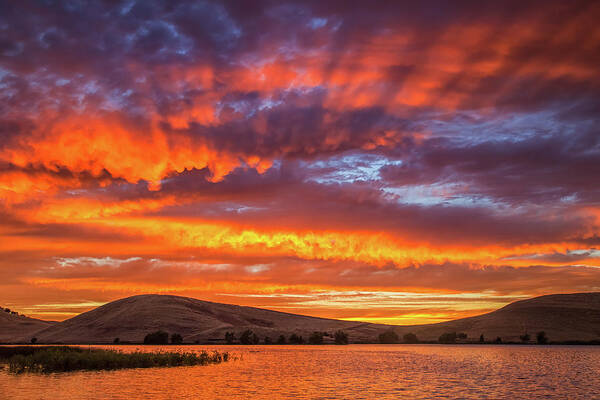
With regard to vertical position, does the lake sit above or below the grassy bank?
below

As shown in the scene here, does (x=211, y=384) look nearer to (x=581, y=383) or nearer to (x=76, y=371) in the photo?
(x=76, y=371)

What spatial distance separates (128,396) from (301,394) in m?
16.4

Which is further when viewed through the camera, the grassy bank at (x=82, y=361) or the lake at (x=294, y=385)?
the grassy bank at (x=82, y=361)

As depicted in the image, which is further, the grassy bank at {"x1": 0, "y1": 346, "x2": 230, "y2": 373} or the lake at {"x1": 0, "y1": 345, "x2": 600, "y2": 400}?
the grassy bank at {"x1": 0, "y1": 346, "x2": 230, "y2": 373}

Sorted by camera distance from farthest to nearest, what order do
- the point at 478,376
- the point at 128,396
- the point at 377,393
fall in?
the point at 478,376 → the point at 377,393 → the point at 128,396

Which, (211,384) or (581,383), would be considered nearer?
(211,384)

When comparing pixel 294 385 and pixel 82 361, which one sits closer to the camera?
pixel 294 385

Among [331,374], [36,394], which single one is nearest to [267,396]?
[36,394]

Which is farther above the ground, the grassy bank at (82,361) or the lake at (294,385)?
the grassy bank at (82,361)

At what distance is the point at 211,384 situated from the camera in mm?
64062

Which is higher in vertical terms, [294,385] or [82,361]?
[82,361]

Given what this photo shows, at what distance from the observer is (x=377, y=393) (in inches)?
2181

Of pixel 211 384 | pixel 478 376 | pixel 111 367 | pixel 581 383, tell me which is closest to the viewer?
pixel 211 384

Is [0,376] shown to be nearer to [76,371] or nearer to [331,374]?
[76,371]
